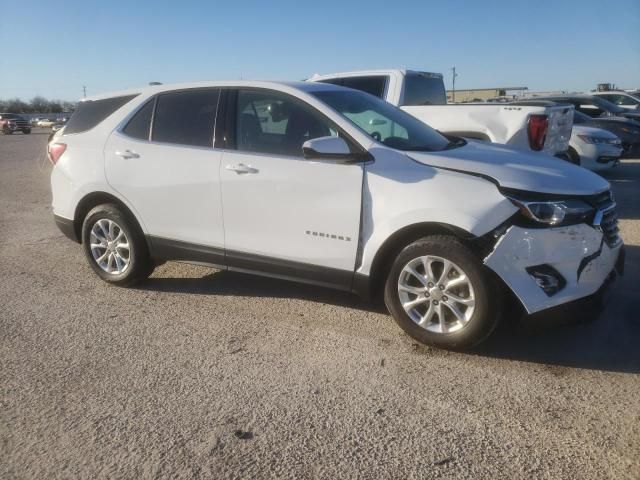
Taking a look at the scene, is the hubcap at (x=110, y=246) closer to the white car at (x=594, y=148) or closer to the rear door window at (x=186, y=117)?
the rear door window at (x=186, y=117)

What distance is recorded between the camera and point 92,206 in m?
5.10

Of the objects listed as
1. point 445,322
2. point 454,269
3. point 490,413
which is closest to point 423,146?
point 454,269

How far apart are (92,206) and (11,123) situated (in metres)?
43.4

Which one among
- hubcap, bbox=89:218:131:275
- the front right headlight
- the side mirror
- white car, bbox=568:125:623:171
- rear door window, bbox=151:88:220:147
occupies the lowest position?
hubcap, bbox=89:218:131:275

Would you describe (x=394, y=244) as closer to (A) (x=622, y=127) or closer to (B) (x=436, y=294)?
(B) (x=436, y=294)

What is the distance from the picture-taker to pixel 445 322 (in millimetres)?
3658

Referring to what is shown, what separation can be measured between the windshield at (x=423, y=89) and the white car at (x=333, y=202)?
3.59 m

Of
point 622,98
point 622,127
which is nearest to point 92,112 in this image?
point 622,127

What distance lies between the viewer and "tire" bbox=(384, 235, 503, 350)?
344 centimetres

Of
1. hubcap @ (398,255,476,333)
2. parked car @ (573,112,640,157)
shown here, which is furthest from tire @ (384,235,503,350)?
parked car @ (573,112,640,157)

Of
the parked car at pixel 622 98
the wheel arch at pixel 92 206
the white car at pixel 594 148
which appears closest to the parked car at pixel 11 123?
the parked car at pixel 622 98

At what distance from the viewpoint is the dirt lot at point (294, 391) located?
2570 millimetres

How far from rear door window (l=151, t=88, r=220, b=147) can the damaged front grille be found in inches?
113

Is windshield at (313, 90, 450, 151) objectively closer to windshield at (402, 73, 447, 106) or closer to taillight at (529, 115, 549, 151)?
taillight at (529, 115, 549, 151)
